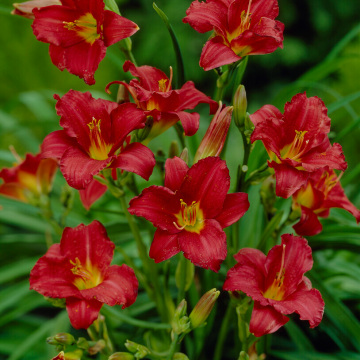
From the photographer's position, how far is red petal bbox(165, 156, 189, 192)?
39 cm

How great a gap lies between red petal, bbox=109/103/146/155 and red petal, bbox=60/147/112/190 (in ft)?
0.07

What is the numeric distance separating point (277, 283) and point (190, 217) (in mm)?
117

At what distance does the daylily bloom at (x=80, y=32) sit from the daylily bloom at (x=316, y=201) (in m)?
0.25

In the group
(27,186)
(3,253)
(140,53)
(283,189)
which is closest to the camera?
(283,189)

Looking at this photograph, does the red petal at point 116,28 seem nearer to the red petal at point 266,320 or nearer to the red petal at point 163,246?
the red petal at point 163,246

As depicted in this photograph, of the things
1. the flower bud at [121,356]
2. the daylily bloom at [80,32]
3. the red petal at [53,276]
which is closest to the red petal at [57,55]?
the daylily bloom at [80,32]

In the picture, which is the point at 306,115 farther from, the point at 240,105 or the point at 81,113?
the point at 81,113

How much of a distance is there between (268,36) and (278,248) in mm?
212

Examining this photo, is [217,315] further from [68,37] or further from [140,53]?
[140,53]

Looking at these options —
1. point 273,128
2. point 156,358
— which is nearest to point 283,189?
point 273,128

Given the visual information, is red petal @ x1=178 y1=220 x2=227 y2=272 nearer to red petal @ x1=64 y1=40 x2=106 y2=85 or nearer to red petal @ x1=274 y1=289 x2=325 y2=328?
red petal @ x1=274 y1=289 x2=325 y2=328

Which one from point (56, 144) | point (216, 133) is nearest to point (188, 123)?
point (216, 133)

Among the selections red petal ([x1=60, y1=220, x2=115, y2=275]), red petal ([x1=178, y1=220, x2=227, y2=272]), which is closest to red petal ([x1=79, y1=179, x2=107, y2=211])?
red petal ([x1=60, y1=220, x2=115, y2=275])

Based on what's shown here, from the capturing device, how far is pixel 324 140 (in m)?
0.43
